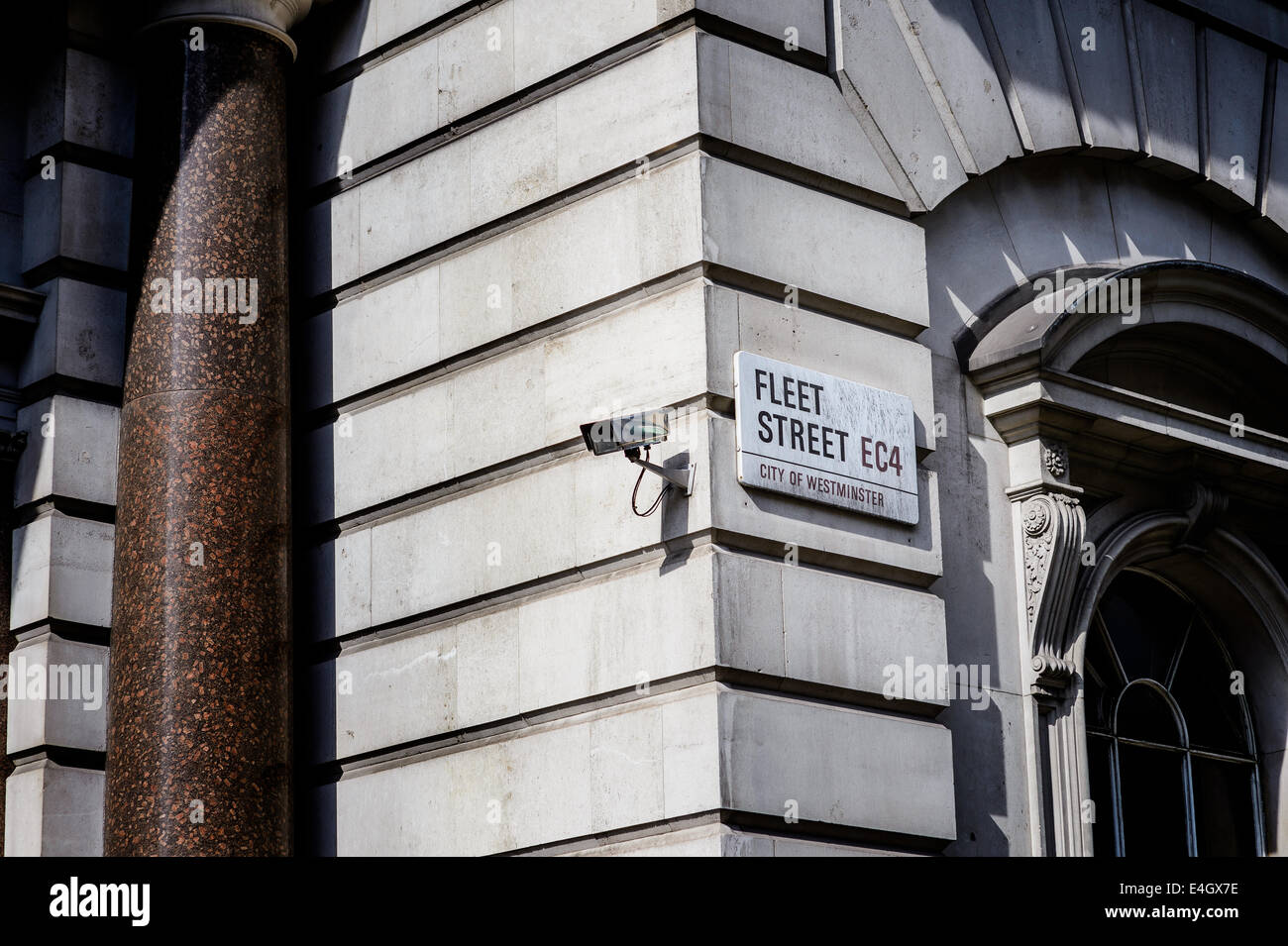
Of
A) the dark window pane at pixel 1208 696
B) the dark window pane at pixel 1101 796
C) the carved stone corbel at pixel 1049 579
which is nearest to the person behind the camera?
the carved stone corbel at pixel 1049 579

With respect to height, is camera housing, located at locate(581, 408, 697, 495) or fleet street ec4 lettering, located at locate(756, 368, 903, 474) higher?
fleet street ec4 lettering, located at locate(756, 368, 903, 474)

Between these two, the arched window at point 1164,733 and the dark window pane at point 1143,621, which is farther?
the dark window pane at point 1143,621

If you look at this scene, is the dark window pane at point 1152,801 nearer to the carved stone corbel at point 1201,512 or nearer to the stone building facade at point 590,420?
the stone building facade at point 590,420

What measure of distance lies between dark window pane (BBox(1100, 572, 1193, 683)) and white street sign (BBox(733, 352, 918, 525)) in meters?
3.52

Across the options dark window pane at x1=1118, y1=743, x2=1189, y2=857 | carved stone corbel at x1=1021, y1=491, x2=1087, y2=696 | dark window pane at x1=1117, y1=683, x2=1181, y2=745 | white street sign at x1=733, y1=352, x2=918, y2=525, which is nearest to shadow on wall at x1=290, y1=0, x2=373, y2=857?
white street sign at x1=733, y1=352, x2=918, y2=525

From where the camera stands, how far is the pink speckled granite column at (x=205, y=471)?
524 inches

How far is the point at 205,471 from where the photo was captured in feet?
45.3

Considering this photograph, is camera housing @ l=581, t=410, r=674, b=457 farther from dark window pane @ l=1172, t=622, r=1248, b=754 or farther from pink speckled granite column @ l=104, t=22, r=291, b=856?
dark window pane @ l=1172, t=622, r=1248, b=754

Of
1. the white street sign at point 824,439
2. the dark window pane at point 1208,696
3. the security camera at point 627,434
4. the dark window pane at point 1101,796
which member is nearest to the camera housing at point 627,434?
the security camera at point 627,434

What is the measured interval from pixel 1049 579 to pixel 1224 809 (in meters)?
3.44

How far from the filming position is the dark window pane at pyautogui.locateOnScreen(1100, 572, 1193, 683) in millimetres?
16094
